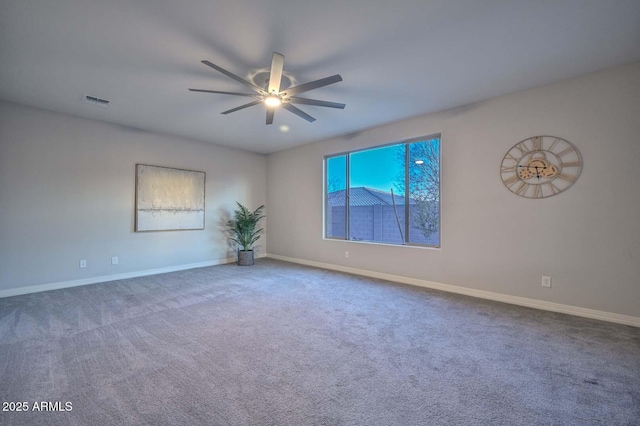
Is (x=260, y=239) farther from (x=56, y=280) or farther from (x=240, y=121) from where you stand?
(x=56, y=280)

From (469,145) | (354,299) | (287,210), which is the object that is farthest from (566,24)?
(287,210)

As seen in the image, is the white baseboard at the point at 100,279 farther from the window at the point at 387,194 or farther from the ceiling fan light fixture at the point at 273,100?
the ceiling fan light fixture at the point at 273,100

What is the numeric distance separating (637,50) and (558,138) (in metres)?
0.91

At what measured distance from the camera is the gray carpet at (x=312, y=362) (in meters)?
1.51

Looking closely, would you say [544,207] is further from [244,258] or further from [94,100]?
[94,100]

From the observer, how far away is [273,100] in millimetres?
2855

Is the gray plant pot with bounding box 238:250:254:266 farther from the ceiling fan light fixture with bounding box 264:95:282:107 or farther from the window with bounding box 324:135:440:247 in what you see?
the ceiling fan light fixture with bounding box 264:95:282:107

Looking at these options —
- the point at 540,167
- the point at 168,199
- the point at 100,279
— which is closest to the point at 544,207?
the point at 540,167

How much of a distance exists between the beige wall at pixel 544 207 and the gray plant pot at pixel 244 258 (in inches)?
105

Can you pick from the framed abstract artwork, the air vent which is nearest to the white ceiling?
the air vent

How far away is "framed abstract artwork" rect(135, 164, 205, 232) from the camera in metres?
4.72

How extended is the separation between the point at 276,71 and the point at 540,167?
3.23 meters

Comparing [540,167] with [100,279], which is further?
[100,279]

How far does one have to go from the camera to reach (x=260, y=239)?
260 inches
